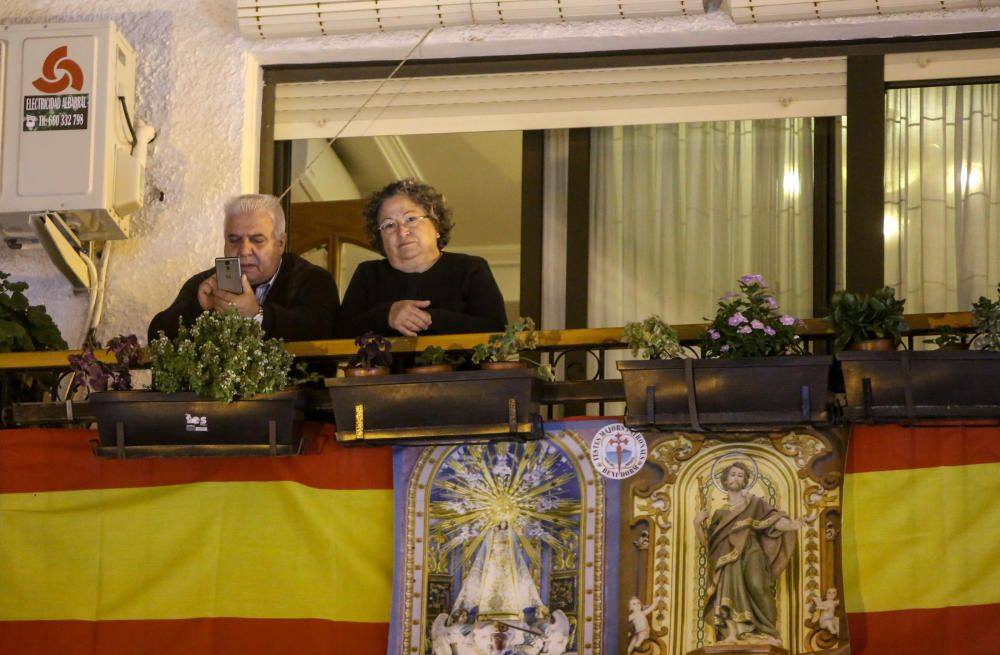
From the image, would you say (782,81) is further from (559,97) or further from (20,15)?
(20,15)

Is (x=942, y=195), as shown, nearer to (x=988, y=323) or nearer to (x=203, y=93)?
(x=988, y=323)

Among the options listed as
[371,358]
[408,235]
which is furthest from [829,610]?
[408,235]

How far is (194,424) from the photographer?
5383mm

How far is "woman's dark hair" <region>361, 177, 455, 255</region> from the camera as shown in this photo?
6059 millimetres

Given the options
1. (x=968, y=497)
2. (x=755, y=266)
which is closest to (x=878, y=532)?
(x=968, y=497)

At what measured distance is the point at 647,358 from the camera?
17.2 feet

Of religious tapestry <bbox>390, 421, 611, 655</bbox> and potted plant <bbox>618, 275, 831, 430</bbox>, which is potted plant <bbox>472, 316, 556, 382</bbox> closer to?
religious tapestry <bbox>390, 421, 611, 655</bbox>

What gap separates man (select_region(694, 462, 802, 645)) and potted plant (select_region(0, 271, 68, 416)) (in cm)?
254

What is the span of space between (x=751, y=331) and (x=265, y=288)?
1877 millimetres

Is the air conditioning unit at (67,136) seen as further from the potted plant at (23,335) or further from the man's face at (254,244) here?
the man's face at (254,244)

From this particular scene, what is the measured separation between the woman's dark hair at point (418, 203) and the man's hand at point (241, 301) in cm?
56

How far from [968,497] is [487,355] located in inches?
59.8

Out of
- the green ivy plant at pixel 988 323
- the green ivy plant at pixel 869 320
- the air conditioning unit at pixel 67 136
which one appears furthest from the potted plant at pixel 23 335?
the green ivy plant at pixel 988 323

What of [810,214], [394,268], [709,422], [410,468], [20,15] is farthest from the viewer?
[20,15]
